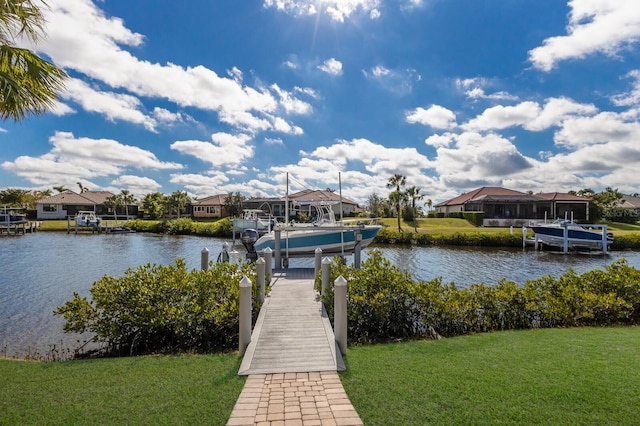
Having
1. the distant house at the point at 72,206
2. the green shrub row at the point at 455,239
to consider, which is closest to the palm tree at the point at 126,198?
the distant house at the point at 72,206

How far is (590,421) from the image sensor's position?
13.1 feet

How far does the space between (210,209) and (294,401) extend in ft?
199

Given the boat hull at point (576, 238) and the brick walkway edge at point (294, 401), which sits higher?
the boat hull at point (576, 238)

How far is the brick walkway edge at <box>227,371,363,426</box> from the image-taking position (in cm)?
411

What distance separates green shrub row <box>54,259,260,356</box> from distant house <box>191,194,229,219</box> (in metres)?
54.1

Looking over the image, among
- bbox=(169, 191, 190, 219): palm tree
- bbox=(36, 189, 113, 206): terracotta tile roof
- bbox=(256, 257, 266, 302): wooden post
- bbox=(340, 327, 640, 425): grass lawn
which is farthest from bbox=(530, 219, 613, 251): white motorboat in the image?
bbox=(36, 189, 113, 206): terracotta tile roof

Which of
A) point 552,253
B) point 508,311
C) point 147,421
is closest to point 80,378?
point 147,421

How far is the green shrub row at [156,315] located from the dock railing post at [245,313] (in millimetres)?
966

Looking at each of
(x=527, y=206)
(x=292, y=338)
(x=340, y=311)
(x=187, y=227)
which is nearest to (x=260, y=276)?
(x=292, y=338)

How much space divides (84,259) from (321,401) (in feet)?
85.1

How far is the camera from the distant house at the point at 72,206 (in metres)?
60.7

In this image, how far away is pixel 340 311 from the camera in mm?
6340

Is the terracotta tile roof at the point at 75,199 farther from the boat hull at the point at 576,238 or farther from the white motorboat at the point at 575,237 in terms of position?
the white motorboat at the point at 575,237

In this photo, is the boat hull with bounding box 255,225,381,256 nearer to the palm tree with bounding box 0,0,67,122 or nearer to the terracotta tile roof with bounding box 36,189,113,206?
the palm tree with bounding box 0,0,67,122
